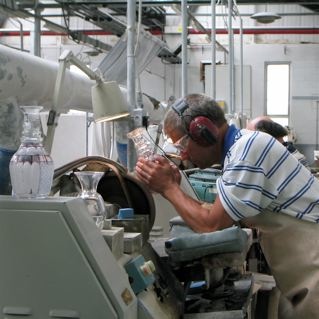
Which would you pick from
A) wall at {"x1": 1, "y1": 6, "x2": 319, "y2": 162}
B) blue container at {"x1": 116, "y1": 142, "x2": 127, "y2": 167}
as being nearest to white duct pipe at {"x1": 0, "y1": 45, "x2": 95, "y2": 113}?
blue container at {"x1": 116, "y1": 142, "x2": 127, "y2": 167}

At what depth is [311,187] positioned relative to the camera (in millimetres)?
1604

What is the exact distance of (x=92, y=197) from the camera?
134 cm

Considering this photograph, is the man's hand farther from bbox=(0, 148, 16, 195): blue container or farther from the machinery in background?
bbox=(0, 148, 16, 195): blue container

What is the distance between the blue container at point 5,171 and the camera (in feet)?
3.95

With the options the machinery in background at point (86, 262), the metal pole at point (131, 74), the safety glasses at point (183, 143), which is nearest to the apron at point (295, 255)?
the machinery in background at point (86, 262)

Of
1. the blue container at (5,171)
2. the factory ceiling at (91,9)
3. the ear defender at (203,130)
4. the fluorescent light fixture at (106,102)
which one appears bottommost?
the blue container at (5,171)

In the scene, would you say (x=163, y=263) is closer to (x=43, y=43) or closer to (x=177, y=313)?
(x=177, y=313)

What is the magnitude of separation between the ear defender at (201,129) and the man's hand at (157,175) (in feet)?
0.37

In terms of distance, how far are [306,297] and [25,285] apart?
2.86ft

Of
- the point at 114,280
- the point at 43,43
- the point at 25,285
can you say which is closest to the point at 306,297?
the point at 114,280

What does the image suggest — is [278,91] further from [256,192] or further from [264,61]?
[256,192]

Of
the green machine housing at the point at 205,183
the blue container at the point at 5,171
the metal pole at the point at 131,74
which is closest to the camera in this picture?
the blue container at the point at 5,171

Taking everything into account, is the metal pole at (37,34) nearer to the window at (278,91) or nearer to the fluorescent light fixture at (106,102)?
the fluorescent light fixture at (106,102)

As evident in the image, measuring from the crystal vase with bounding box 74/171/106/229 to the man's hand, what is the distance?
0.68 feet
